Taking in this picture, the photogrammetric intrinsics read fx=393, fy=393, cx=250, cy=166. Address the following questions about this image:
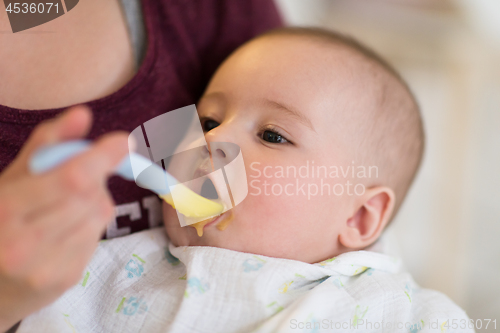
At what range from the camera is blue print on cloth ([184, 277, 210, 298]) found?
0.60 meters

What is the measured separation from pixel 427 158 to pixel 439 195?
0.46 feet

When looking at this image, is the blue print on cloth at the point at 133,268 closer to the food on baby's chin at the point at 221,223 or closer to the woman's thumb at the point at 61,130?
the food on baby's chin at the point at 221,223

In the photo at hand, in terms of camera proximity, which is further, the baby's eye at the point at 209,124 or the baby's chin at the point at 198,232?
the baby's eye at the point at 209,124

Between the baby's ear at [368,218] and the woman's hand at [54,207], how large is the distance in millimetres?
519

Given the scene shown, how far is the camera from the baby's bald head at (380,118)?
2.47 feet

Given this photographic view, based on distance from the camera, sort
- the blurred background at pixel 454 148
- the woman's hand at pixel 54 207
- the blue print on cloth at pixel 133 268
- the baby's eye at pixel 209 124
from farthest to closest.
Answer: the blurred background at pixel 454 148
the baby's eye at pixel 209 124
the blue print on cloth at pixel 133 268
the woman's hand at pixel 54 207

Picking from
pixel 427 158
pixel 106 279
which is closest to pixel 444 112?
pixel 427 158

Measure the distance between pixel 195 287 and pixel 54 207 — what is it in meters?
0.32

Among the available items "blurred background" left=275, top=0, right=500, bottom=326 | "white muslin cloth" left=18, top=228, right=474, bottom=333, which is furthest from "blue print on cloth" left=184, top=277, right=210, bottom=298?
"blurred background" left=275, top=0, right=500, bottom=326

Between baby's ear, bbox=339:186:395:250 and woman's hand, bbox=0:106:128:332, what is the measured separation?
1.70ft

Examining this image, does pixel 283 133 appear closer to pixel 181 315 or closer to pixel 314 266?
pixel 314 266

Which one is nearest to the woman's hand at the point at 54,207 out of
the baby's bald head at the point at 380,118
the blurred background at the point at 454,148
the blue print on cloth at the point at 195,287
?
the blue print on cloth at the point at 195,287

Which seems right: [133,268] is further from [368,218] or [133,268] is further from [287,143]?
[368,218]

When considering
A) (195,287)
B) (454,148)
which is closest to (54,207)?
(195,287)
